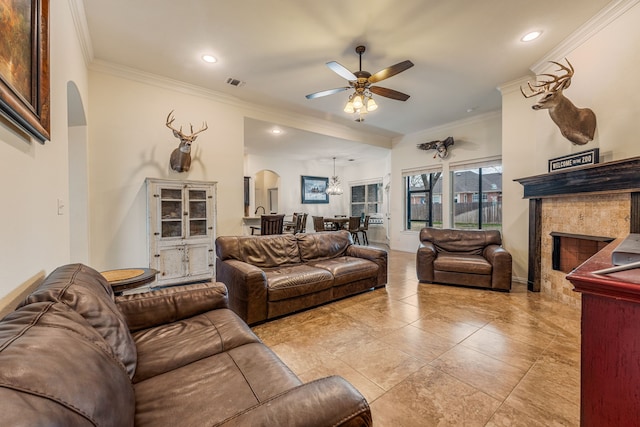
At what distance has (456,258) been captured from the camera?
12.7ft

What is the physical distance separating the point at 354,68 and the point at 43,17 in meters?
3.06

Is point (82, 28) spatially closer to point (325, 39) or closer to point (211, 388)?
point (325, 39)

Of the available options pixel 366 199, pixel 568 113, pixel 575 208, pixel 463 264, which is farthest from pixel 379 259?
pixel 366 199

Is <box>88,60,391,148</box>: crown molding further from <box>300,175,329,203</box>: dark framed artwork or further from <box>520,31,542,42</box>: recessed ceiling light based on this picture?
<box>520,31,542,42</box>: recessed ceiling light

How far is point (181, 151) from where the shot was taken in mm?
3818

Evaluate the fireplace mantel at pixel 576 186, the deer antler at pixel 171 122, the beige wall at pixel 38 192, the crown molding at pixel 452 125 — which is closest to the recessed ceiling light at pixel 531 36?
the fireplace mantel at pixel 576 186

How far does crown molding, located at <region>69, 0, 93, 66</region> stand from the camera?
2.34 m

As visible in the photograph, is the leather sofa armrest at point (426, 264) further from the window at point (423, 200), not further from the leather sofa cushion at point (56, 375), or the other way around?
the leather sofa cushion at point (56, 375)

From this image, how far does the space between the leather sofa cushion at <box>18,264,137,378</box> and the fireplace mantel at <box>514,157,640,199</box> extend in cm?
392

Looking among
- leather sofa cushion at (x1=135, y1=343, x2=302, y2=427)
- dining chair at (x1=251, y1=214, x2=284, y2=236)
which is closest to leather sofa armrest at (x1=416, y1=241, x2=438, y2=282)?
dining chair at (x1=251, y1=214, x2=284, y2=236)

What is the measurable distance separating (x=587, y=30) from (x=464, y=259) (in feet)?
9.55

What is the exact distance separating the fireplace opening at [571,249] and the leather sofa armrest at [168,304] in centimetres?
376

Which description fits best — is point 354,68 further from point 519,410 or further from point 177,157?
point 519,410

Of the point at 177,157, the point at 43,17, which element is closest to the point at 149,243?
the point at 177,157
